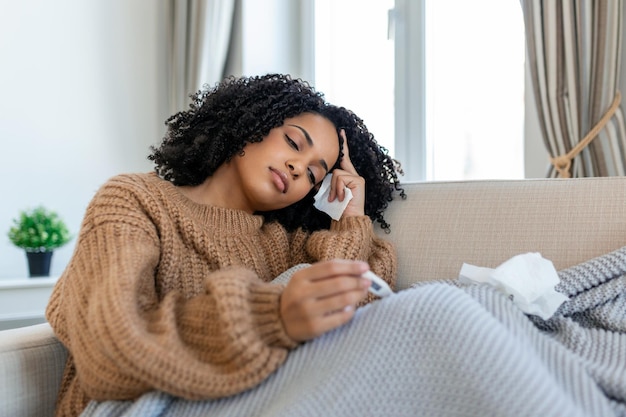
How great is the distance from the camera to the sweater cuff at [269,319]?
2.69ft

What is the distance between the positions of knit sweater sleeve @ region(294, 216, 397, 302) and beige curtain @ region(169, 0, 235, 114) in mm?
1518

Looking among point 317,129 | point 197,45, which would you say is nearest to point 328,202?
point 317,129

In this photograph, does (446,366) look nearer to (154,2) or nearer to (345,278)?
(345,278)

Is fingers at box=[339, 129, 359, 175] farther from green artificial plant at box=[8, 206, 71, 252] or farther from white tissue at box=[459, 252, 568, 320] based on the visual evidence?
green artificial plant at box=[8, 206, 71, 252]

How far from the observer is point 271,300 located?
0.83 metres

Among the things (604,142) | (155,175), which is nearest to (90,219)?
(155,175)

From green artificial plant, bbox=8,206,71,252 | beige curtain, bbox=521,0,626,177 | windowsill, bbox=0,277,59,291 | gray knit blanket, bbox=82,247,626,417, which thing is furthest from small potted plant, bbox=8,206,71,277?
beige curtain, bbox=521,0,626,177

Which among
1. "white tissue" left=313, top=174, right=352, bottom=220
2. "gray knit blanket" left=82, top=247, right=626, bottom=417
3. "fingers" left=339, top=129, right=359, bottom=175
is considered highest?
"fingers" left=339, top=129, right=359, bottom=175

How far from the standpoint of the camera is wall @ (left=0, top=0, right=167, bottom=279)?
2521 mm

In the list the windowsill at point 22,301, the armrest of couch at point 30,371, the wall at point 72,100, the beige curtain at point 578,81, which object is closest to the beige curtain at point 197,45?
the wall at point 72,100

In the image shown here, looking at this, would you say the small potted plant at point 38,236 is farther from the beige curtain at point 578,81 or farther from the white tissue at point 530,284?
the white tissue at point 530,284

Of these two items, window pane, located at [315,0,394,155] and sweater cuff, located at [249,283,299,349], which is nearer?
sweater cuff, located at [249,283,299,349]

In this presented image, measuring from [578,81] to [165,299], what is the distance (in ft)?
4.13

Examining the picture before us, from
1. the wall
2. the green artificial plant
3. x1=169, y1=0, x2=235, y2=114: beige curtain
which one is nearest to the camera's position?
the green artificial plant
